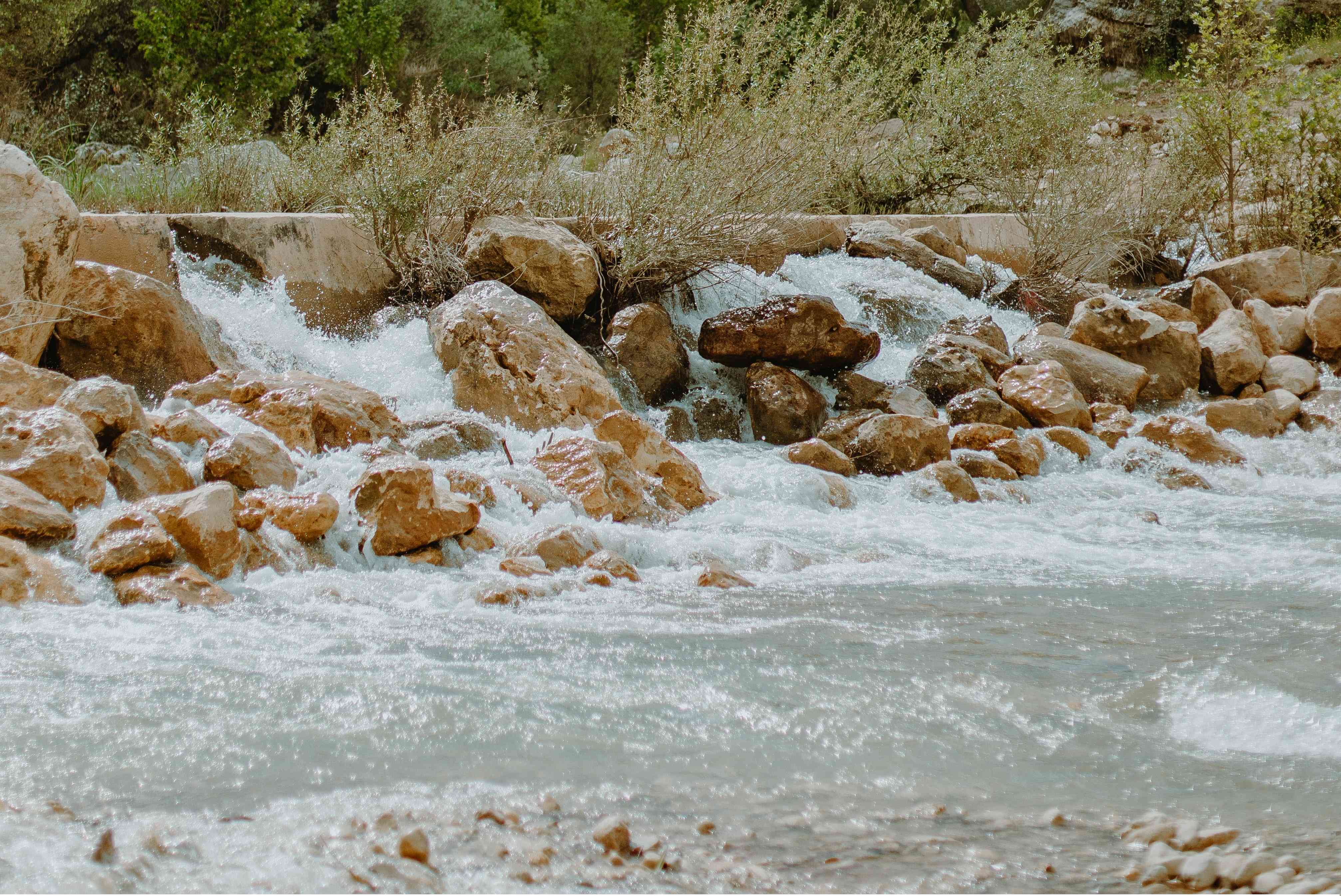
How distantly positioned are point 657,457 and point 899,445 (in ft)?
5.22

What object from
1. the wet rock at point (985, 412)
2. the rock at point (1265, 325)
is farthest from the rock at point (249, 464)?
the rock at point (1265, 325)

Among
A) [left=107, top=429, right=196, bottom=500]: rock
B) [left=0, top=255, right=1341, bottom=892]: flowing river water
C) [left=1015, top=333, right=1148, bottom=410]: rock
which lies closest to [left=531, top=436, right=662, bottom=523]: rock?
[left=0, top=255, right=1341, bottom=892]: flowing river water

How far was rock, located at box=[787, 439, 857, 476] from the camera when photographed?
257 inches

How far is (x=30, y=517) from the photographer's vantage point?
400cm

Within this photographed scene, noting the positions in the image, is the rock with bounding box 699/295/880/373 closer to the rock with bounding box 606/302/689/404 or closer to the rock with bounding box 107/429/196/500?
the rock with bounding box 606/302/689/404

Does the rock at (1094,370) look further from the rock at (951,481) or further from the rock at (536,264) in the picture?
the rock at (536,264)

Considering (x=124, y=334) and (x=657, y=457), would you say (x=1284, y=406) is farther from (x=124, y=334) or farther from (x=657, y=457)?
(x=124, y=334)

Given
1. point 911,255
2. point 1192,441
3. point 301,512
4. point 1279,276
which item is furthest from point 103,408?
point 1279,276

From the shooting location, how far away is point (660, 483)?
18.7 feet

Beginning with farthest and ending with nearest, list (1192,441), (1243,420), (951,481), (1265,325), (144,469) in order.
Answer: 1. (1265,325)
2. (1243,420)
3. (1192,441)
4. (951,481)
5. (144,469)

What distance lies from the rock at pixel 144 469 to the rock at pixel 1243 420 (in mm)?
6268

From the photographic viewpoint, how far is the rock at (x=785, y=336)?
7410mm

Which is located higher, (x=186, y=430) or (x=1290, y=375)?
(x=186, y=430)

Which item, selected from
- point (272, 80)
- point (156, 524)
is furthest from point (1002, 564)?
point (272, 80)
